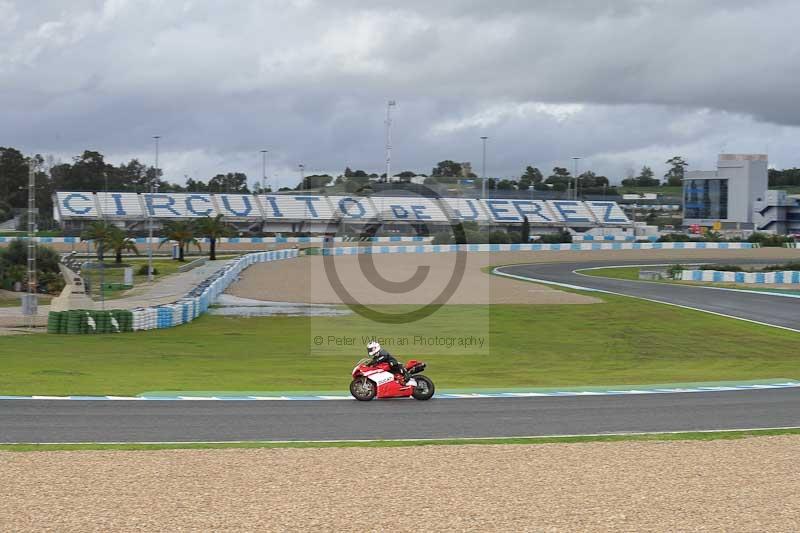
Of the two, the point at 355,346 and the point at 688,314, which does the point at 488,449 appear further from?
the point at 688,314

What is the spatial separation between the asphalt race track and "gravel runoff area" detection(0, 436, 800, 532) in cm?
155

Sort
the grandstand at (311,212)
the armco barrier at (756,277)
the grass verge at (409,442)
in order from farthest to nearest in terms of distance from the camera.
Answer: the grandstand at (311,212)
the armco barrier at (756,277)
the grass verge at (409,442)

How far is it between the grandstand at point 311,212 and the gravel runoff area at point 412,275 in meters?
36.9

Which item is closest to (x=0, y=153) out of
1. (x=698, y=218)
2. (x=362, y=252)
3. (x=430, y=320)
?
(x=362, y=252)

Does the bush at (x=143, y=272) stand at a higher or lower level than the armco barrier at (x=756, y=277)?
lower

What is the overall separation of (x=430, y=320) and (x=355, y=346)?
8.65 m

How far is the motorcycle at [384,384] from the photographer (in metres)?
20.3

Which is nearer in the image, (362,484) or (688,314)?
(362,484)

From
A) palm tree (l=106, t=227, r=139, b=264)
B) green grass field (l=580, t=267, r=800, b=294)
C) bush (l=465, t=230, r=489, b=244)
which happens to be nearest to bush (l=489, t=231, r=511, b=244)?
bush (l=465, t=230, r=489, b=244)

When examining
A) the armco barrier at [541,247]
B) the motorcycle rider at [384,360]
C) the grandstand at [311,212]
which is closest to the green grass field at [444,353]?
the motorcycle rider at [384,360]

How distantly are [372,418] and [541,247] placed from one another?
9043 centimetres

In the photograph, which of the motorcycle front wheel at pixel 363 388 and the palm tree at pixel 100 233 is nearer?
the motorcycle front wheel at pixel 363 388

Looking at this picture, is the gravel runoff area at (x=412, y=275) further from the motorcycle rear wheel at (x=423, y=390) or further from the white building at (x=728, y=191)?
the white building at (x=728, y=191)

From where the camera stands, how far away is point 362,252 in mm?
99062
